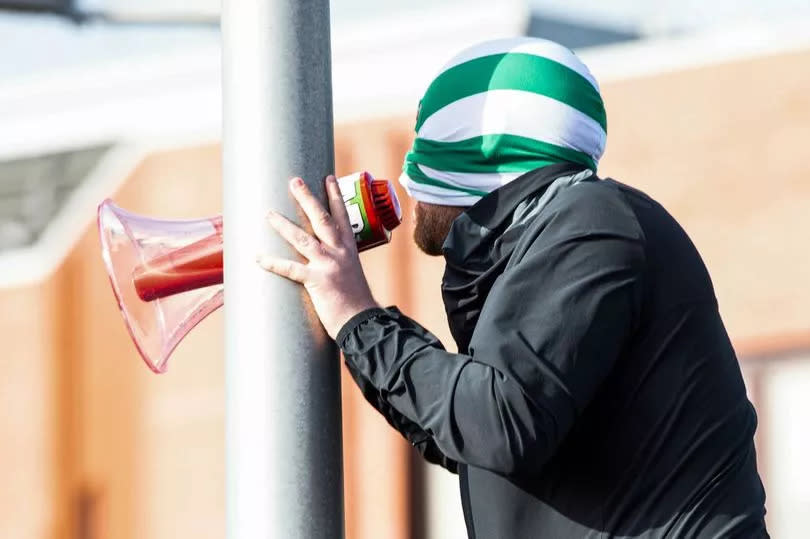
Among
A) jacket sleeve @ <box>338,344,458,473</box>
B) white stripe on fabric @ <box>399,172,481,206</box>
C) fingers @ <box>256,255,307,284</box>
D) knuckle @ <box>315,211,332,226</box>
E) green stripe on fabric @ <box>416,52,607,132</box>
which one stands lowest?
jacket sleeve @ <box>338,344,458,473</box>

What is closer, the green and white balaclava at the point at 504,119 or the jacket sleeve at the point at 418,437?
the green and white balaclava at the point at 504,119

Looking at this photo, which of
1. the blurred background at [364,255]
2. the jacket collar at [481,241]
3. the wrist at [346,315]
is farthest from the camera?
the blurred background at [364,255]

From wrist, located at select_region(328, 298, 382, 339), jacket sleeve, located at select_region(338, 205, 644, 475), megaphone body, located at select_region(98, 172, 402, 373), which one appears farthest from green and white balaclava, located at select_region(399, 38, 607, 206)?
wrist, located at select_region(328, 298, 382, 339)

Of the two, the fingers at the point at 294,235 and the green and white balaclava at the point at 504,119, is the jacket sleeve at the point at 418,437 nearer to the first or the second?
the green and white balaclava at the point at 504,119

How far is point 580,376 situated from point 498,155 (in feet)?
1.62

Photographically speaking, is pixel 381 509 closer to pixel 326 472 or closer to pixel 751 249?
pixel 751 249

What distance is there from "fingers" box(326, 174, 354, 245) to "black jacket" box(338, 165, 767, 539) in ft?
0.46

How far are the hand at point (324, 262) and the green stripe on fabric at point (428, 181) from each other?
0.31 metres

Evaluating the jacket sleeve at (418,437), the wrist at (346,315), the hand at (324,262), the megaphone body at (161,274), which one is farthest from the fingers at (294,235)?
the jacket sleeve at (418,437)

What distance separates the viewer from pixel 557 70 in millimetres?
2807

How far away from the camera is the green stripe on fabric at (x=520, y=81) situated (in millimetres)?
2789

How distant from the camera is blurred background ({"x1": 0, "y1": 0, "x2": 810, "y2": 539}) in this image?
38.2ft

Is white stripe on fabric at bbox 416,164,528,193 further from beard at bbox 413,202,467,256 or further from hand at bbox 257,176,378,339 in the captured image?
hand at bbox 257,176,378,339

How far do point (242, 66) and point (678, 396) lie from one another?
0.89 m
